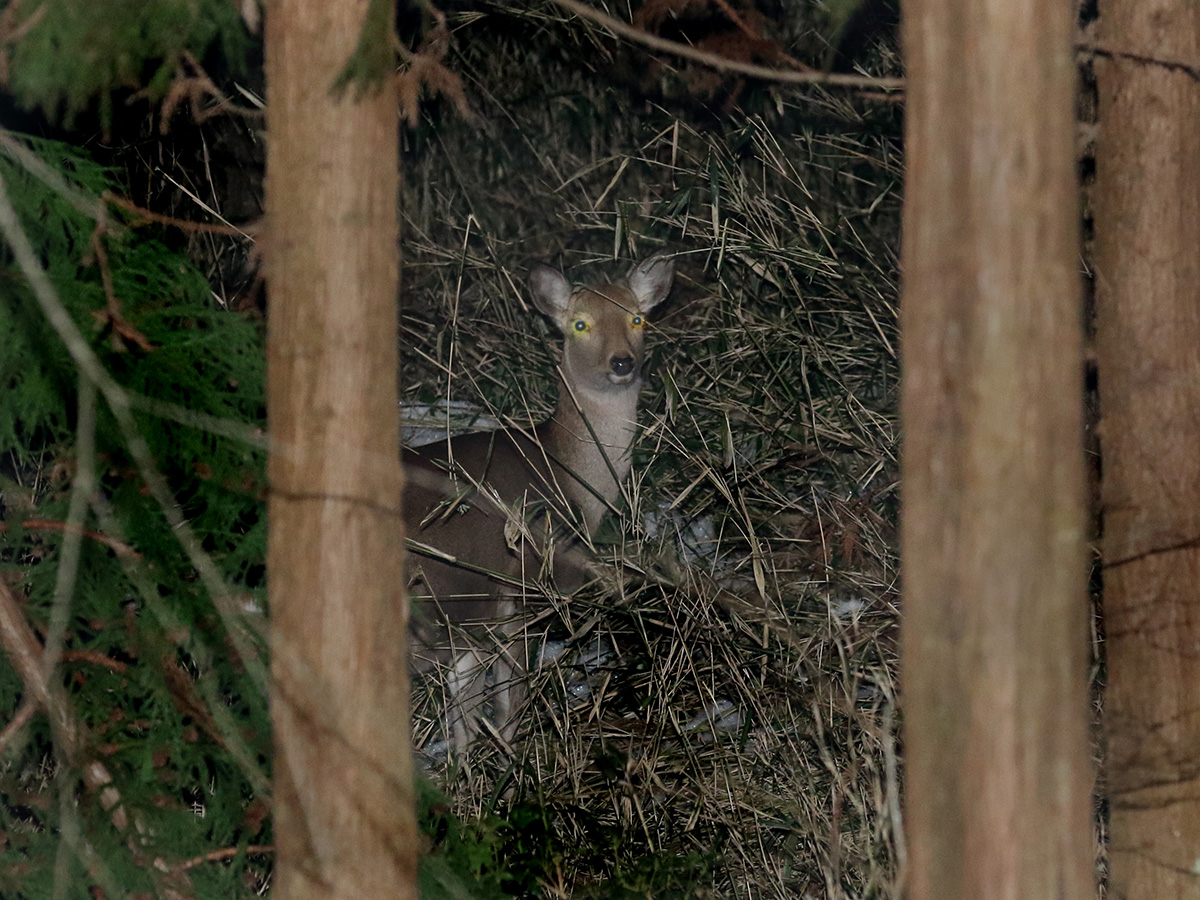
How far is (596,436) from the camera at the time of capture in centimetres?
653

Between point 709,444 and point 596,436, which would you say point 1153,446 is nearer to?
point 709,444

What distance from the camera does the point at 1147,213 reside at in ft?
12.4

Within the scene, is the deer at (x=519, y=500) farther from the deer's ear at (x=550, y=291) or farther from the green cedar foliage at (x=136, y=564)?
the green cedar foliage at (x=136, y=564)

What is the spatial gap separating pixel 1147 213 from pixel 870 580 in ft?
6.70

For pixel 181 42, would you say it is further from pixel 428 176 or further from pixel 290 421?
pixel 428 176

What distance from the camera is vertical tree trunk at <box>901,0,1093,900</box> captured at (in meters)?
2.07

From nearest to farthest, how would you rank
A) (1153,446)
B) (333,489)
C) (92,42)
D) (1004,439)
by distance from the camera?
1. (1004,439)
2. (333,489)
3. (92,42)
4. (1153,446)

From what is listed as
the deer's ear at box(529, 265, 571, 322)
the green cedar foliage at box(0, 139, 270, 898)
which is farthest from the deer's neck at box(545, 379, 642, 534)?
the green cedar foliage at box(0, 139, 270, 898)

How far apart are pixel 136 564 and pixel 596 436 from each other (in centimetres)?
348

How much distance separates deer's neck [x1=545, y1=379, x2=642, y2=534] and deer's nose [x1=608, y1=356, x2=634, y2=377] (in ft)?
0.47

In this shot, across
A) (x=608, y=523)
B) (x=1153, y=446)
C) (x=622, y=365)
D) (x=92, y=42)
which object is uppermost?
(x=92, y=42)

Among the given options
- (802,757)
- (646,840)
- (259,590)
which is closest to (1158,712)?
(802,757)

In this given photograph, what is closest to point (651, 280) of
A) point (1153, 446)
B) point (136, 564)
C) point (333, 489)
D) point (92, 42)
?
point (1153, 446)

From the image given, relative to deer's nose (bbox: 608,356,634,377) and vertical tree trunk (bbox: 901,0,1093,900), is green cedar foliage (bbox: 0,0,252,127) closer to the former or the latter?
vertical tree trunk (bbox: 901,0,1093,900)
